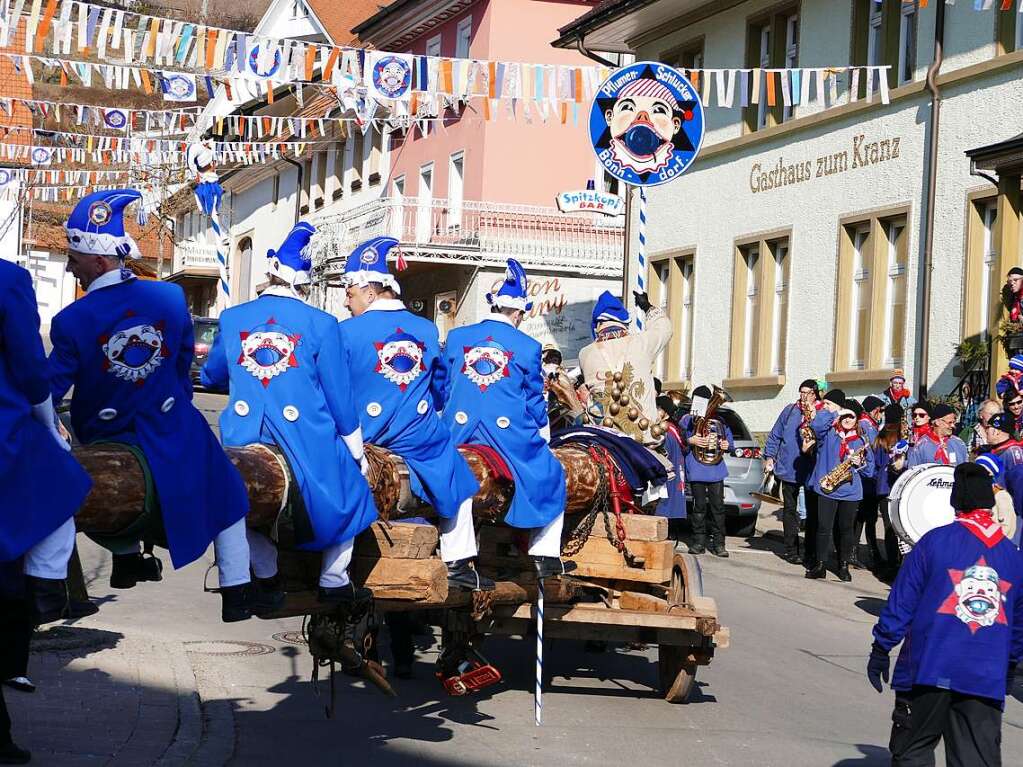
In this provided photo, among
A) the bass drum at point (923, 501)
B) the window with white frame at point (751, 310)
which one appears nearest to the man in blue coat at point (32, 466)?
the bass drum at point (923, 501)

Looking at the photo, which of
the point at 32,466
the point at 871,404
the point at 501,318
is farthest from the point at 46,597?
the point at 871,404

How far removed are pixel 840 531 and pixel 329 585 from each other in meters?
11.2

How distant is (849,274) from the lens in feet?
80.5

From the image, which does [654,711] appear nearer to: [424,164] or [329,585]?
[329,585]

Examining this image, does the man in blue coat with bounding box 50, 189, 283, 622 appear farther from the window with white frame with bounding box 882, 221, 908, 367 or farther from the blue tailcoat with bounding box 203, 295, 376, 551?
the window with white frame with bounding box 882, 221, 908, 367

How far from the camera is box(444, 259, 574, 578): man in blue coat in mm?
8844

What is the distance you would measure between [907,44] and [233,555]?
63.6 ft

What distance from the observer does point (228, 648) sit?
10.9 metres

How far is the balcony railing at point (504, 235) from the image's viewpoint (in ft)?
123

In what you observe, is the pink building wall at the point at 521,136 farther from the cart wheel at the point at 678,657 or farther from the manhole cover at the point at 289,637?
the cart wheel at the point at 678,657

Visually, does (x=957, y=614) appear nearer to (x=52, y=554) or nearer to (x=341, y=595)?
(x=341, y=595)

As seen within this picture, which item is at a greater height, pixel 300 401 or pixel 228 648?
pixel 300 401

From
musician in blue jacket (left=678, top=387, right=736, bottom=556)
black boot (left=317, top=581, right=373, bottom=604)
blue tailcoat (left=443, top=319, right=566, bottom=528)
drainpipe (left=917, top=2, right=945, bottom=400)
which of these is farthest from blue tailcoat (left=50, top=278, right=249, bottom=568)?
drainpipe (left=917, top=2, right=945, bottom=400)

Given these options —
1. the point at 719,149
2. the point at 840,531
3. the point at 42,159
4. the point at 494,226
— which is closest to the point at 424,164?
the point at 494,226
